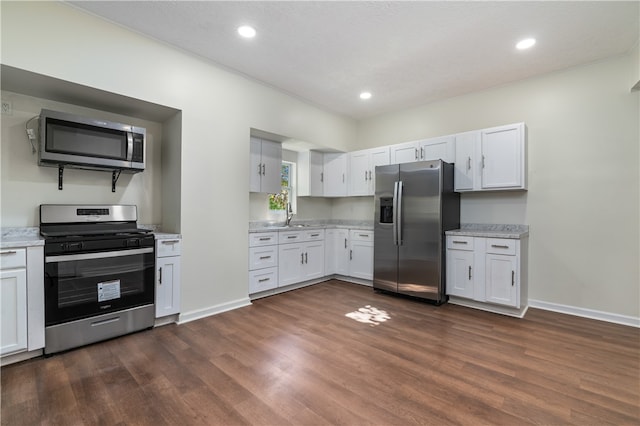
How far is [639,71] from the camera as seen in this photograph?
2855mm

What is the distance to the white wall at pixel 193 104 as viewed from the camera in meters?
2.31

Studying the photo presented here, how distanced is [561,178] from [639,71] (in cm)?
116

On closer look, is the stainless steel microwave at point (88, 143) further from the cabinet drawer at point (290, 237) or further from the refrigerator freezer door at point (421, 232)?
the refrigerator freezer door at point (421, 232)

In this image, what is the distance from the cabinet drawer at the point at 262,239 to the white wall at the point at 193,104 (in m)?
0.13

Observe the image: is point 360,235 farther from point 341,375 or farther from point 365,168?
point 341,375

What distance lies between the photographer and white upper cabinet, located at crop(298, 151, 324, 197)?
16.5 ft

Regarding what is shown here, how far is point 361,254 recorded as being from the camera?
4.65m

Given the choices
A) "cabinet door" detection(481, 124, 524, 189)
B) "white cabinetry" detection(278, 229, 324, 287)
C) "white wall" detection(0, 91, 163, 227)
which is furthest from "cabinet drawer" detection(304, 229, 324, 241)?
"cabinet door" detection(481, 124, 524, 189)

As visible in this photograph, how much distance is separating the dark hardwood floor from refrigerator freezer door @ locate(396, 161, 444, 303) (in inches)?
26.4

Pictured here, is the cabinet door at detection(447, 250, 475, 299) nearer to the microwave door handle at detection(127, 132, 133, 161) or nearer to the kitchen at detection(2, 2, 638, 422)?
the kitchen at detection(2, 2, 638, 422)

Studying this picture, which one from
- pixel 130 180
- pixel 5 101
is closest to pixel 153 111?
pixel 130 180

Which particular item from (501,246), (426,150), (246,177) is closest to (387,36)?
(426,150)

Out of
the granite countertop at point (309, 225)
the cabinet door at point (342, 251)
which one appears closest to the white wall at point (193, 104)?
the granite countertop at point (309, 225)

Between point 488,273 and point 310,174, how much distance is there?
117 inches
